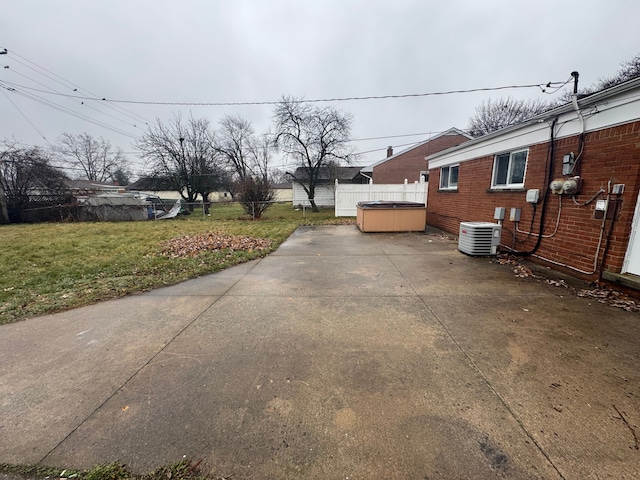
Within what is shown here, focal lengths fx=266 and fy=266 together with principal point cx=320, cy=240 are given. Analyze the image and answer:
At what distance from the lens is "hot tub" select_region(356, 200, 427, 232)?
998 centimetres

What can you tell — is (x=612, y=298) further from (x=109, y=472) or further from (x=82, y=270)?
(x=82, y=270)

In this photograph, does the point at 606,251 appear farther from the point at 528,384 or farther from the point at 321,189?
the point at 321,189

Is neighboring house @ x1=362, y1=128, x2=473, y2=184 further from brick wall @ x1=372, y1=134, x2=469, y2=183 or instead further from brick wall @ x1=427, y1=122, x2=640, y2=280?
brick wall @ x1=427, y1=122, x2=640, y2=280

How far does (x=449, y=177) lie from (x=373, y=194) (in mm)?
5602

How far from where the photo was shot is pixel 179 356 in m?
2.66

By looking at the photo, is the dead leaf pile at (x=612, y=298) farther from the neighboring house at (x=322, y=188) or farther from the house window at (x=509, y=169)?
the neighboring house at (x=322, y=188)

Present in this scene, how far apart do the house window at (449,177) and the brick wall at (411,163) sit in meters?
12.9

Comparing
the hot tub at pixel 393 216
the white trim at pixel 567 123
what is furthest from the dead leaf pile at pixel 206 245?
the white trim at pixel 567 123

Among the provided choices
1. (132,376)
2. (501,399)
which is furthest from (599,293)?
(132,376)

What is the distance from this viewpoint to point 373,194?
50.1 feet

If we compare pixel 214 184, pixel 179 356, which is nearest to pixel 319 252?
pixel 179 356

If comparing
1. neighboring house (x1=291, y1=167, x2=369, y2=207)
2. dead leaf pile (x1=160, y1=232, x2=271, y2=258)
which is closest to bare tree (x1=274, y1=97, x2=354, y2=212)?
neighboring house (x1=291, y1=167, x2=369, y2=207)

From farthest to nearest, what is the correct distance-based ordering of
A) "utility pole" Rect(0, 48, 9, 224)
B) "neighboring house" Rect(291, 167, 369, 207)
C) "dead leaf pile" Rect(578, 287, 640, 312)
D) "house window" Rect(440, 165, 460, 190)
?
"neighboring house" Rect(291, 167, 369, 207)
"utility pole" Rect(0, 48, 9, 224)
"house window" Rect(440, 165, 460, 190)
"dead leaf pile" Rect(578, 287, 640, 312)

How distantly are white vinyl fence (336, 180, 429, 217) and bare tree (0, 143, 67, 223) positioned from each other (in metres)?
16.9
